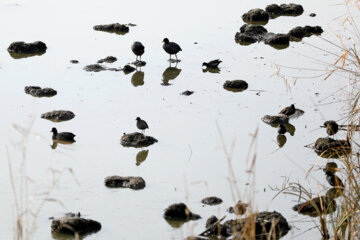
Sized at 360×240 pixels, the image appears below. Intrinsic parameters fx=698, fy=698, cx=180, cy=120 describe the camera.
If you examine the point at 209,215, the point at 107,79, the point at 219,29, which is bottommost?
the point at 209,215

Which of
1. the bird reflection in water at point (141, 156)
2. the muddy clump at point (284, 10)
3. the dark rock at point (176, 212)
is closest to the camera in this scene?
the dark rock at point (176, 212)

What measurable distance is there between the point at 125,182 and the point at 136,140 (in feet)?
6.43

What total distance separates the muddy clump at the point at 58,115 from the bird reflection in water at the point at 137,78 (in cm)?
263

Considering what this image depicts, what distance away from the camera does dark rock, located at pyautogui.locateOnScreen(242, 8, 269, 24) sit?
2278 centimetres

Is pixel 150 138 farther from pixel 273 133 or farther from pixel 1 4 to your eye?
pixel 1 4

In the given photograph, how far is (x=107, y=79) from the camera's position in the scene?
1753 cm

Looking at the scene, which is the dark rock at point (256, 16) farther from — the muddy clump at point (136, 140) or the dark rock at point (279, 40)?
the muddy clump at point (136, 140)

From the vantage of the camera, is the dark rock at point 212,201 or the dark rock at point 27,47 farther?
the dark rock at point 27,47

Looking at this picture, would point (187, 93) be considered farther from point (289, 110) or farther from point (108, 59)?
point (108, 59)

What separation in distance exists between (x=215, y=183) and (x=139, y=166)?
1597mm

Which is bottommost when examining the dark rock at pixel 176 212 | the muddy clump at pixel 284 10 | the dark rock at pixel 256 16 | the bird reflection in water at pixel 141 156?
the dark rock at pixel 176 212

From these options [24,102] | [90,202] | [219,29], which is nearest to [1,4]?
[219,29]

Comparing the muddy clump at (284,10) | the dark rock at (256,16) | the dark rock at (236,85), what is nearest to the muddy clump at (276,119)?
the dark rock at (236,85)

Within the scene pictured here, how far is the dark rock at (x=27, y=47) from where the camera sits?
1983 cm
